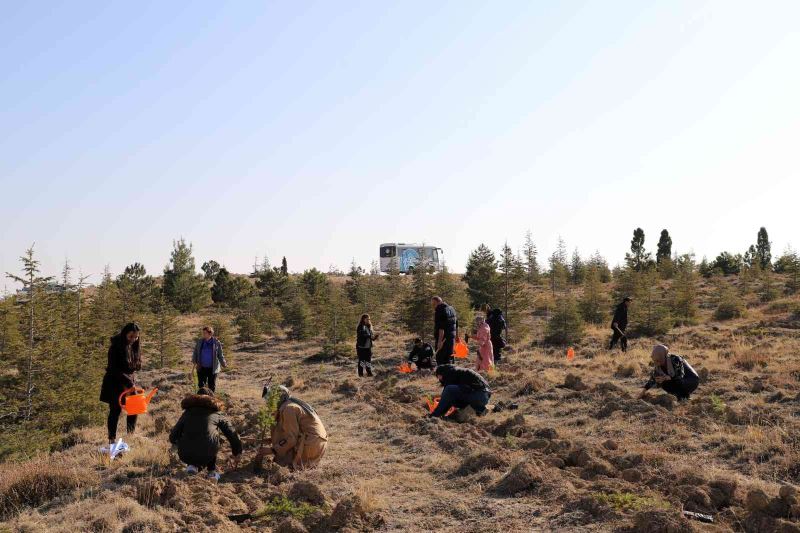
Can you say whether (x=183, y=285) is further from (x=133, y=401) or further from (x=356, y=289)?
(x=133, y=401)

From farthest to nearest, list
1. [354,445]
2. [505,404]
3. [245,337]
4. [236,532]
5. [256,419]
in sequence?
[245,337] < [505,404] < [256,419] < [354,445] < [236,532]

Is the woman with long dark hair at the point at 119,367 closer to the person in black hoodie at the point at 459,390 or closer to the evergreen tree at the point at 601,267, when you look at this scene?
the person in black hoodie at the point at 459,390

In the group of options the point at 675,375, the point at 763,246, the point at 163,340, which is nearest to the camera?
the point at 675,375

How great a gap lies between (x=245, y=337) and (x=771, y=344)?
769 inches

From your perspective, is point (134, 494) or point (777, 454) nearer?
point (134, 494)

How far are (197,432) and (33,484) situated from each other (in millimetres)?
1729

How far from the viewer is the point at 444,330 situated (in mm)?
14047

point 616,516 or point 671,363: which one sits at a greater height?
point 671,363

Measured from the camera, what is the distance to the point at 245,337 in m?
27.2

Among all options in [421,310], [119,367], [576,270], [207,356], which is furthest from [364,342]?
[576,270]

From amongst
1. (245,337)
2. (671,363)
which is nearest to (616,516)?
(671,363)

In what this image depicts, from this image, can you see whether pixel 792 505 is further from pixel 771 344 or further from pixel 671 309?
pixel 671 309

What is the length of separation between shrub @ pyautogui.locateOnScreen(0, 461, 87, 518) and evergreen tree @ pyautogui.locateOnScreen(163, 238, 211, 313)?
30.0 m

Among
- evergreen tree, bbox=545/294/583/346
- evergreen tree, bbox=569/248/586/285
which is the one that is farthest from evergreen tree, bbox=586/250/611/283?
evergreen tree, bbox=545/294/583/346
